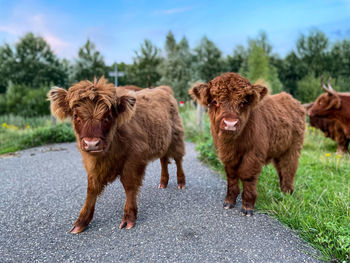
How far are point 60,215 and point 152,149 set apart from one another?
1.54 meters

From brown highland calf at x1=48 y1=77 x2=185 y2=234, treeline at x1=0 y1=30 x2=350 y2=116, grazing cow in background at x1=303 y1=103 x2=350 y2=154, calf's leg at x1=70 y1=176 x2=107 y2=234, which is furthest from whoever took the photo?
treeline at x1=0 y1=30 x2=350 y2=116

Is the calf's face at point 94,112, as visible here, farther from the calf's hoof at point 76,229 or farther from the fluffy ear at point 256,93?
the fluffy ear at point 256,93

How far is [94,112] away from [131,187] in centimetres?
110

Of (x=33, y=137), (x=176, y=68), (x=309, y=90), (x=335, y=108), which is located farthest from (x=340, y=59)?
(x=33, y=137)

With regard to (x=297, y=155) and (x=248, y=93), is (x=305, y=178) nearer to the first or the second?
(x=297, y=155)

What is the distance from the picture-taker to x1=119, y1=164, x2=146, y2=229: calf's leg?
3027mm

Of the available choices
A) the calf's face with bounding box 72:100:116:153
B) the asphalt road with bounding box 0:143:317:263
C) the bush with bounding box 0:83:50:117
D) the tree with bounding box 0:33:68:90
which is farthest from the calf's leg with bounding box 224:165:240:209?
the tree with bounding box 0:33:68:90

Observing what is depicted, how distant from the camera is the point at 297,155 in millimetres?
3934

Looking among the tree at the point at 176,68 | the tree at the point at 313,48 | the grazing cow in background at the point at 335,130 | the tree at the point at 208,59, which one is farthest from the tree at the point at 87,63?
the tree at the point at 313,48

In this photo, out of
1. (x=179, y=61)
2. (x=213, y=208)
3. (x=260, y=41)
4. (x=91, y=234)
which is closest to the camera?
(x=91, y=234)

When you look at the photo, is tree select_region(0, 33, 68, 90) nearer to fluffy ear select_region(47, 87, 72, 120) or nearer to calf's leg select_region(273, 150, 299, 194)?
fluffy ear select_region(47, 87, 72, 120)

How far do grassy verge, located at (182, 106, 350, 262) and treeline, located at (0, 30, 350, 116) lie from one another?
10.3m

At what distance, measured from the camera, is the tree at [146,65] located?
1076 inches

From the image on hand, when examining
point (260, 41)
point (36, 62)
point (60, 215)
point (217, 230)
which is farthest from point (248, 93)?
point (260, 41)
